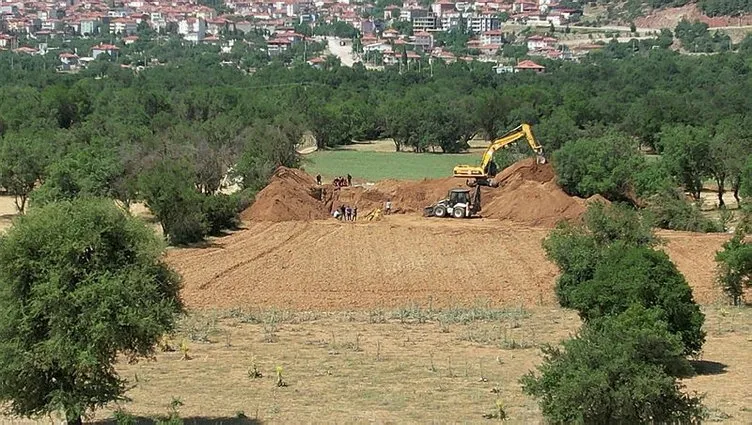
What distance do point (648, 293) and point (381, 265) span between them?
1750 centimetres

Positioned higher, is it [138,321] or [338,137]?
[138,321]

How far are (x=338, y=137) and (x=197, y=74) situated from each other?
153ft

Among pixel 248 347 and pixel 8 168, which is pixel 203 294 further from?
pixel 8 168

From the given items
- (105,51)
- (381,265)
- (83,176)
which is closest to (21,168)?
(83,176)

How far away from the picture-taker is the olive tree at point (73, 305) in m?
20.6

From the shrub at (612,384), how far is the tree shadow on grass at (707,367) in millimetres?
5152

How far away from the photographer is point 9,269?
20.8 metres

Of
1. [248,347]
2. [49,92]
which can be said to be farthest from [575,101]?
[248,347]

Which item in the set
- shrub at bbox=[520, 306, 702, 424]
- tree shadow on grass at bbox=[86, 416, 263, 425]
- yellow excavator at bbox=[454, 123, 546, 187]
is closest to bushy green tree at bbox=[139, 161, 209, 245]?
yellow excavator at bbox=[454, 123, 546, 187]

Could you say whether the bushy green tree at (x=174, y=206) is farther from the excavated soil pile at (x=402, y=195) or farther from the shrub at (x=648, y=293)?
the shrub at (x=648, y=293)

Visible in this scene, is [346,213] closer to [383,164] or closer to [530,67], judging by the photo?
[383,164]

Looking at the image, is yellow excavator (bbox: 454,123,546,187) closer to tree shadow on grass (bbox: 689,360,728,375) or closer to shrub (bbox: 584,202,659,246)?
shrub (bbox: 584,202,659,246)

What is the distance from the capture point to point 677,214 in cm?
5216

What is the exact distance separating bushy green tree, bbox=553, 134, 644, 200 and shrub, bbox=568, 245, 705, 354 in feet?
96.3
